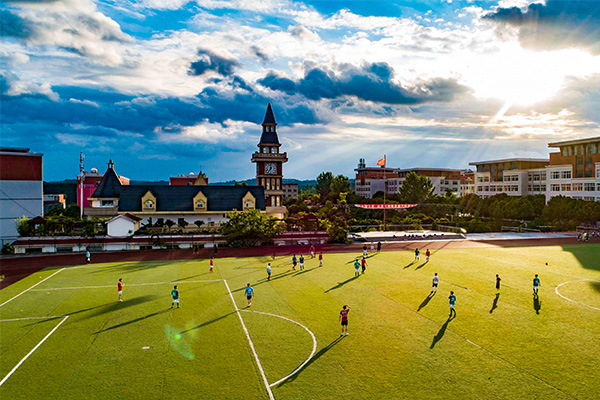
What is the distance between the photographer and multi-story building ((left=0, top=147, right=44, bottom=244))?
60.6 meters

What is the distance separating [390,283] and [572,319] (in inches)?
550

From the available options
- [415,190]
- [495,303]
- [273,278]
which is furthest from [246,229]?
[415,190]

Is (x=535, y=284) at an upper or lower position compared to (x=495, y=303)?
upper

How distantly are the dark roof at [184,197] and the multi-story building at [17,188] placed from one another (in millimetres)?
12949

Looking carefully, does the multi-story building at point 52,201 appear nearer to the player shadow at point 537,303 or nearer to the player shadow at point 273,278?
the player shadow at point 273,278

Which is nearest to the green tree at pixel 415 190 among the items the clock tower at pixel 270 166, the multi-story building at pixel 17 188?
the clock tower at pixel 270 166

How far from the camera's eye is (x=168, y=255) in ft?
173

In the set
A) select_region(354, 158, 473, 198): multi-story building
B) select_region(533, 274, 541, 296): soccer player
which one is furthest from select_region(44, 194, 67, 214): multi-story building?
select_region(533, 274, 541, 296): soccer player

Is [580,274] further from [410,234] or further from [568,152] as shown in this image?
[568,152]

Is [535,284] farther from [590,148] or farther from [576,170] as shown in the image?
[576,170]

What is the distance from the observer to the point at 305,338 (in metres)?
22.4

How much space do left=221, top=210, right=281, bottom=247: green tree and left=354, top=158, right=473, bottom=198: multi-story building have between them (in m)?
116

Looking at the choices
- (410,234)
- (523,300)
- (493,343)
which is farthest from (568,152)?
(493,343)

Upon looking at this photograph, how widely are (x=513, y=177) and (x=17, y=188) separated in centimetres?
12666
